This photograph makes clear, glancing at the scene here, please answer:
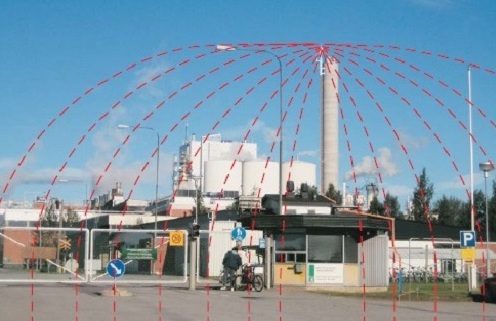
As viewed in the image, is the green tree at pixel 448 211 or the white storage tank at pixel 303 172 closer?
the green tree at pixel 448 211

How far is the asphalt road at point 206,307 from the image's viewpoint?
66.2 ft

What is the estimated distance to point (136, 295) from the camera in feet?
92.3

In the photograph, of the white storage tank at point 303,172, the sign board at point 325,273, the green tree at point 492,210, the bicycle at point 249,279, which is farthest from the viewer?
the white storage tank at point 303,172

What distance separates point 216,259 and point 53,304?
102ft

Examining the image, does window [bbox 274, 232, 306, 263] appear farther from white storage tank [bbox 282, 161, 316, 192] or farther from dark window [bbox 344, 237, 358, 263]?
white storage tank [bbox 282, 161, 316, 192]

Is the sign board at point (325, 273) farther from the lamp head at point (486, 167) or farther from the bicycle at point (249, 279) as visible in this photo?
the lamp head at point (486, 167)

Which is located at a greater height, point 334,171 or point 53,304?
point 334,171

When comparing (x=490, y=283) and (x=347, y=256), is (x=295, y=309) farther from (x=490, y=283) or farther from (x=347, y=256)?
(x=347, y=256)

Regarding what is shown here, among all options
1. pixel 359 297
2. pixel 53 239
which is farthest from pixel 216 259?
pixel 359 297

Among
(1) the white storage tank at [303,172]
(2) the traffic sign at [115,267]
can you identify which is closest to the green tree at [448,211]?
(1) the white storage tank at [303,172]

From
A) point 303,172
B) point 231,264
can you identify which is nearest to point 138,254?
point 231,264

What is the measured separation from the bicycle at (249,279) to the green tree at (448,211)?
64.8m

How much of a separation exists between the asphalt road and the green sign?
5747mm

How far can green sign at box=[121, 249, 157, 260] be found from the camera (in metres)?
37.3
